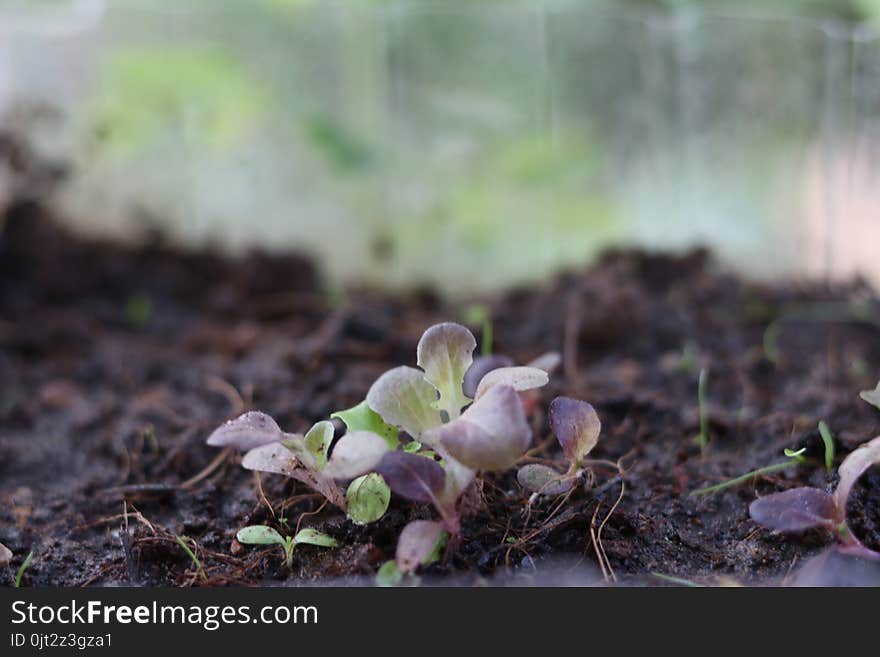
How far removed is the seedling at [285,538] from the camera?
648mm

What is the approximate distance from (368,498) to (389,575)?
0.27 ft

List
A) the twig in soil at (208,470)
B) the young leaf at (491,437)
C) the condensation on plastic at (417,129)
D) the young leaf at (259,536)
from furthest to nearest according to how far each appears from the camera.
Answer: the condensation on plastic at (417,129) < the twig in soil at (208,470) < the young leaf at (259,536) < the young leaf at (491,437)

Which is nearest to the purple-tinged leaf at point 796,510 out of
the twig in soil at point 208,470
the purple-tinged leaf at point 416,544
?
the purple-tinged leaf at point 416,544

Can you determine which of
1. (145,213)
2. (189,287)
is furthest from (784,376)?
(145,213)

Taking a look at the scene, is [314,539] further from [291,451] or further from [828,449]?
[828,449]

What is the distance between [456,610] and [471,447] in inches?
4.5

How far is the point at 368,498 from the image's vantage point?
2.13ft

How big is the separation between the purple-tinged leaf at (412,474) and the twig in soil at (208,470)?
347mm

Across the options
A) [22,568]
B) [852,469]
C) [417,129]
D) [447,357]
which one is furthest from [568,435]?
[417,129]

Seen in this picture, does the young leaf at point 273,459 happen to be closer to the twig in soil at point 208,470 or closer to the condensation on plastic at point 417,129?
the twig in soil at point 208,470

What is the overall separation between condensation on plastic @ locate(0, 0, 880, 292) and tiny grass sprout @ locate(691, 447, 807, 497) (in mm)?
1015

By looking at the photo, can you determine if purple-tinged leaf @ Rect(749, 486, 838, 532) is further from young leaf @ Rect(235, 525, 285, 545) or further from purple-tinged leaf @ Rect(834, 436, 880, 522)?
young leaf @ Rect(235, 525, 285, 545)

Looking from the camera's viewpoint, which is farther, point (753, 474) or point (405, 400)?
point (753, 474)

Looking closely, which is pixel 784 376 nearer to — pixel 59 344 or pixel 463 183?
pixel 463 183
